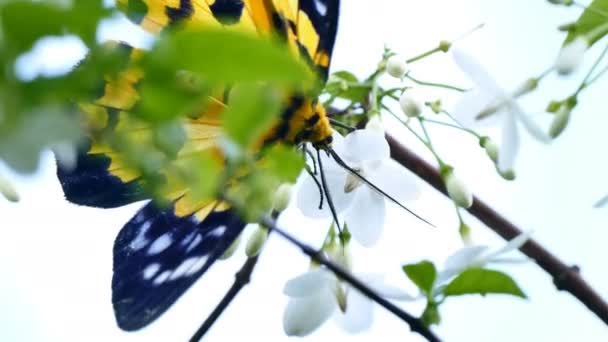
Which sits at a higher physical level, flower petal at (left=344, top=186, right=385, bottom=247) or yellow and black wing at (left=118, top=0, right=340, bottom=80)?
yellow and black wing at (left=118, top=0, right=340, bottom=80)

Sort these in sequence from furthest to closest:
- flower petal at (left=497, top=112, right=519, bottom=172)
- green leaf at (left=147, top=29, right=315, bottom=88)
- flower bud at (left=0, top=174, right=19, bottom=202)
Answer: flower bud at (left=0, top=174, right=19, bottom=202) < flower petal at (left=497, top=112, right=519, bottom=172) < green leaf at (left=147, top=29, right=315, bottom=88)

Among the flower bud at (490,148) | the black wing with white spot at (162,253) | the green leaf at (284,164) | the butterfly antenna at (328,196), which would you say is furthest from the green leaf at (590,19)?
the green leaf at (284,164)

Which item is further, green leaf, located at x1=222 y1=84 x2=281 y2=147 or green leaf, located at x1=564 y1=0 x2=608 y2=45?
green leaf, located at x1=564 y1=0 x2=608 y2=45

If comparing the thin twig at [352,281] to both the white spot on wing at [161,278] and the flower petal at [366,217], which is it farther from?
the white spot on wing at [161,278]

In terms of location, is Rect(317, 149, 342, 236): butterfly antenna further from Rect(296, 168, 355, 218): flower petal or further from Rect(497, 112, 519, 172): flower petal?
Rect(497, 112, 519, 172): flower petal

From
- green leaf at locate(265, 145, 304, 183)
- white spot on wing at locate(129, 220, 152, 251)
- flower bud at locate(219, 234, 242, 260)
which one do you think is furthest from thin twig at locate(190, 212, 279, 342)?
green leaf at locate(265, 145, 304, 183)

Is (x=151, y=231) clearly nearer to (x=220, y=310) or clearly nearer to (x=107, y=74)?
(x=220, y=310)
